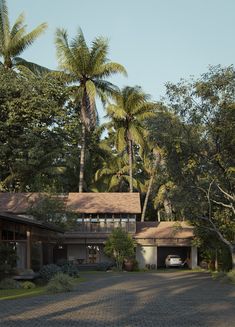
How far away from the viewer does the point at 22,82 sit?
39.4 m

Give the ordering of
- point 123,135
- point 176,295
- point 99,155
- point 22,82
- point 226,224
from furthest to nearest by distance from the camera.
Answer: point 99,155 → point 123,135 → point 22,82 → point 226,224 → point 176,295

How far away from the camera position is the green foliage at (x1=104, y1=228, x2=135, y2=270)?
40438mm

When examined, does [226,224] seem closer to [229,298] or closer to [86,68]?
[229,298]

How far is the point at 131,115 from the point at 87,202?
34.8ft

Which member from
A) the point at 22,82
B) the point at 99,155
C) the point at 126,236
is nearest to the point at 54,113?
the point at 22,82

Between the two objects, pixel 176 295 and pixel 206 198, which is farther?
pixel 206 198

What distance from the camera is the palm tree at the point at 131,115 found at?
5038 centimetres

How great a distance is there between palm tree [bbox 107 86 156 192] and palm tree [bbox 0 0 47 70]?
A: 1131 cm

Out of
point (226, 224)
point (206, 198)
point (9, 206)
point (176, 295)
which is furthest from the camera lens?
point (9, 206)

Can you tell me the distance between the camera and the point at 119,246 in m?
40.4

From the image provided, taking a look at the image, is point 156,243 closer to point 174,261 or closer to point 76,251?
point 174,261

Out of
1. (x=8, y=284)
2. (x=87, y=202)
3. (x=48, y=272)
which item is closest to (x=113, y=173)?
(x=87, y=202)

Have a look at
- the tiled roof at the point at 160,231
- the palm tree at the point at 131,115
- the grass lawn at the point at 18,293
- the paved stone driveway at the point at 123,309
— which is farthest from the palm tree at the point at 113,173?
the paved stone driveway at the point at 123,309

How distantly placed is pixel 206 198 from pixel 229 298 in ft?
37.8
